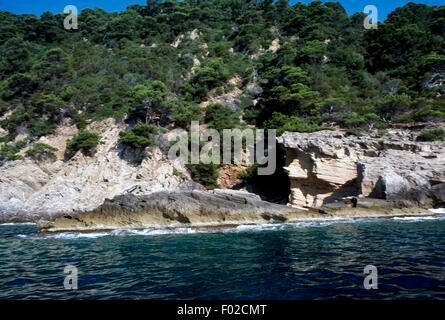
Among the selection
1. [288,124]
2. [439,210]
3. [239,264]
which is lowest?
[239,264]

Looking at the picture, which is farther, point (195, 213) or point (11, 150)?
point (11, 150)

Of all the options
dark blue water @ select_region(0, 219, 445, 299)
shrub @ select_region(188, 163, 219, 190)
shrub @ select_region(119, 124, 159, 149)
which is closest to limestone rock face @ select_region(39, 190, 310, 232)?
dark blue water @ select_region(0, 219, 445, 299)

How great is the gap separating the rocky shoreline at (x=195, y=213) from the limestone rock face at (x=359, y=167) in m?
1.46

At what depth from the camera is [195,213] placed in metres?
22.5

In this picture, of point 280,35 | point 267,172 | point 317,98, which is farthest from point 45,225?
point 280,35

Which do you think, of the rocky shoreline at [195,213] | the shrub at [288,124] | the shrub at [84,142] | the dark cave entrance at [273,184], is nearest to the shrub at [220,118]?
the shrub at [288,124]

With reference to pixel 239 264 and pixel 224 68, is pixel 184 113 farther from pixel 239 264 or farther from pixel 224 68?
pixel 239 264

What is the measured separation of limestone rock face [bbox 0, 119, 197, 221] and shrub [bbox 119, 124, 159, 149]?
0.85 meters

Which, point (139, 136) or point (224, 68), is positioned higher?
point (224, 68)

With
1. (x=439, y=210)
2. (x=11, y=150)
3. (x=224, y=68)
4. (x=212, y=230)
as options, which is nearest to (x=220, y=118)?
(x=224, y=68)

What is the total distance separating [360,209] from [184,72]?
32720mm

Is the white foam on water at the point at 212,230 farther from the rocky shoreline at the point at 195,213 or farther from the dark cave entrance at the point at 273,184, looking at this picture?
the dark cave entrance at the point at 273,184

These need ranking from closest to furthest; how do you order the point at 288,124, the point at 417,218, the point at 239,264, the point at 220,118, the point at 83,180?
the point at 239,264 → the point at 417,218 → the point at 288,124 → the point at 83,180 → the point at 220,118

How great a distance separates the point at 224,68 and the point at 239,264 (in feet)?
130
